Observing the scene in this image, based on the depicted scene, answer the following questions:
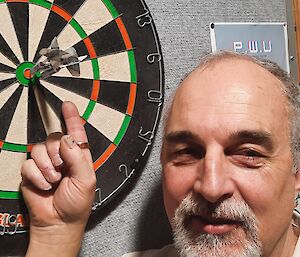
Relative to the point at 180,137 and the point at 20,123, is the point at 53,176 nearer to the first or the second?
the point at 20,123

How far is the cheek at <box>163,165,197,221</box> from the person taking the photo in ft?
3.27

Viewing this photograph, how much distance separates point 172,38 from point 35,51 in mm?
397

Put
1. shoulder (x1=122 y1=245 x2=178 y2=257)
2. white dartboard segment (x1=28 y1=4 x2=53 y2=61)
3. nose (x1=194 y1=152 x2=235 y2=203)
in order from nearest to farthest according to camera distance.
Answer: nose (x1=194 y1=152 x2=235 y2=203) < white dartboard segment (x1=28 y1=4 x2=53 y2=61) < shoulder (x1=122 y1=245 x2=178 y2=257)

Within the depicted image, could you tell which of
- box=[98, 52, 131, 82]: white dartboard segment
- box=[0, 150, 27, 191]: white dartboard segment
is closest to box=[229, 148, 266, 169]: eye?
box=[98, 52, 131, 82]: white dartboard segment

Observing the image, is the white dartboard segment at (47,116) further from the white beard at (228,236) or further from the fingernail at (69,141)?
the white beard at (228,236)

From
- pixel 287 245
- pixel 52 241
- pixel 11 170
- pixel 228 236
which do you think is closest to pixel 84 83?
pixel 11 170

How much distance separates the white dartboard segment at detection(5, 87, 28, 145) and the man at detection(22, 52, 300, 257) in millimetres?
74

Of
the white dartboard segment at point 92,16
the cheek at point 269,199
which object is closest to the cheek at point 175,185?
the cheek at point 269,199

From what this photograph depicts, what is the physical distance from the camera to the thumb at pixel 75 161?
3.15 feet

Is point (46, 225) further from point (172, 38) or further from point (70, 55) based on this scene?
point (172, 38)

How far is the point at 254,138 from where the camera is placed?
978 mm

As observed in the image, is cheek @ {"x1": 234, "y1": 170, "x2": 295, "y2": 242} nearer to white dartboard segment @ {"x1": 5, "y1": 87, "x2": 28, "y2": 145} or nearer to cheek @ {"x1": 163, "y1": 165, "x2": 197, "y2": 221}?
cheek @ {"x1": 163, "y1": 165, "x2": 197, "y2": 221}

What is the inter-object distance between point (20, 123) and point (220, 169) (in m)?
0.42

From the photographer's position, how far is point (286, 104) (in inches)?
41.1
